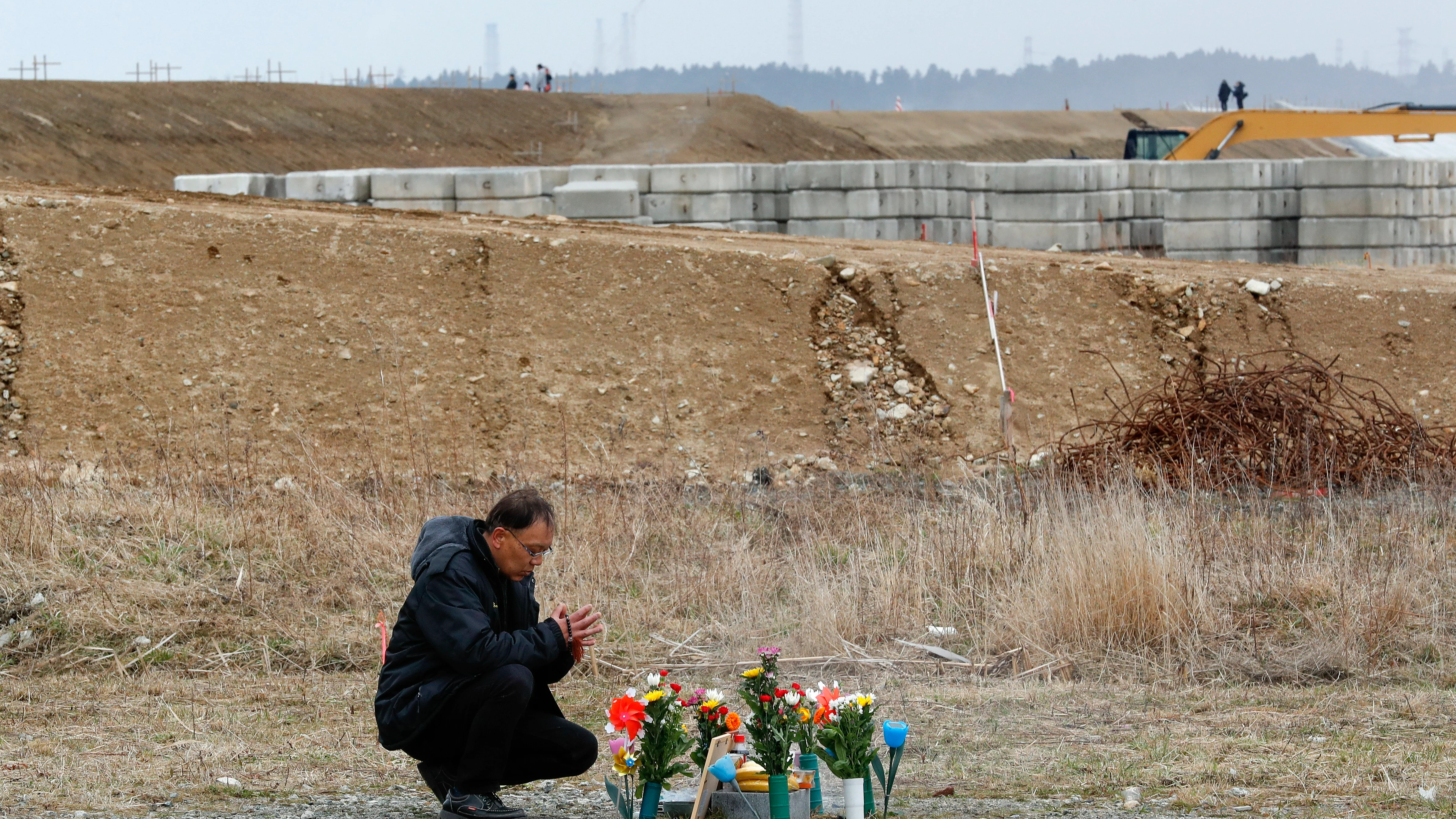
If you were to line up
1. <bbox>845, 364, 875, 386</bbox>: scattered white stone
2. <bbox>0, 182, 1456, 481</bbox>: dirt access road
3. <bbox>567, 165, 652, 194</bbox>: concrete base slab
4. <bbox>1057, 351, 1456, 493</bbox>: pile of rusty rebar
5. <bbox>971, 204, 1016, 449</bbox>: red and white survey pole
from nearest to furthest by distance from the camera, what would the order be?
1. <bbox>1057, 351, 1456, 493</bbox>: pile of rusty rebar
2. <bbox>0, 182, 1456, 481</bbox>: dirt access road
3. <bbox>971, 204, 1016, 449</bbox>: red and white survey pole
4. <bbox>845, 364, 875, 386</bbox>: scattered white stone
5. <bbox>567, 165, 652, 194</bbox>: concrete base slab

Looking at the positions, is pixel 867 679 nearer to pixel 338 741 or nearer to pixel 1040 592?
pixel 1040 592

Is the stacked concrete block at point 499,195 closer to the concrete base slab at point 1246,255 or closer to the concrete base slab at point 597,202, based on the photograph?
the concrete base slab at point 597,202

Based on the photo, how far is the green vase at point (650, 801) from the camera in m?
4.27

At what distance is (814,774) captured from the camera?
443cm

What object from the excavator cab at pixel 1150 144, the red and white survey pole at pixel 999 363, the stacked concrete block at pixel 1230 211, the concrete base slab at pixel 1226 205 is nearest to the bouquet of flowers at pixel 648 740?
the red and white survey pole at pixel 999 363

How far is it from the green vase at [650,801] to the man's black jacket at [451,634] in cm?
45

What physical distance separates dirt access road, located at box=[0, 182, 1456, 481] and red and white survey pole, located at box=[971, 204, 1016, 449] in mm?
124

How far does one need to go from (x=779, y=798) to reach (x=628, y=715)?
1.78 ft

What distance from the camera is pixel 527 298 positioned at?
13617mm

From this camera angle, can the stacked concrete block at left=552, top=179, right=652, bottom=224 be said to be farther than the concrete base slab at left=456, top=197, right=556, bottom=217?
No

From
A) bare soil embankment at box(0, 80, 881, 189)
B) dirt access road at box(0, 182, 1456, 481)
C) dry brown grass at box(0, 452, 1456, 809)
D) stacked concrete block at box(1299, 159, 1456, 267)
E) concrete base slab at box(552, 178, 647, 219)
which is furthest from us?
bare soil embankment at box(0, 80, 881, 189)

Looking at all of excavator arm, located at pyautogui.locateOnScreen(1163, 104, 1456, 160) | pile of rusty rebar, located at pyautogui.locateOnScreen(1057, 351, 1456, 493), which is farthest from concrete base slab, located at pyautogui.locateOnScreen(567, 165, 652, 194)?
pile of rusty rebar, located at pyautogui.locateOnScreen(1057, 351, 1456, 493)

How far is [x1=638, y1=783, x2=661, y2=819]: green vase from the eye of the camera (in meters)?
4.27

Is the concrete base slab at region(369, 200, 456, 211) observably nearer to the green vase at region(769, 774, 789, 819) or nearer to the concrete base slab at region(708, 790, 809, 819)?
the concrete base slab at region(708, 790, 809, 819)
